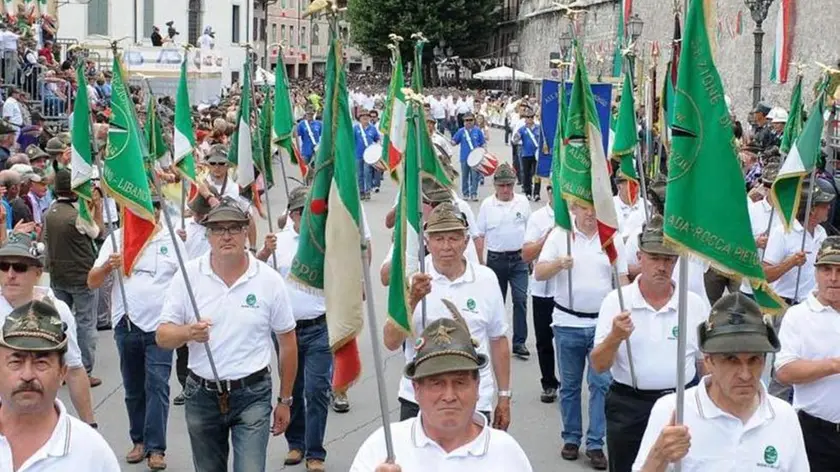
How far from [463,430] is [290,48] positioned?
9393cm

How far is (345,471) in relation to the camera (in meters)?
8.75

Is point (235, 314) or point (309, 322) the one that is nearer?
point (235, 314)

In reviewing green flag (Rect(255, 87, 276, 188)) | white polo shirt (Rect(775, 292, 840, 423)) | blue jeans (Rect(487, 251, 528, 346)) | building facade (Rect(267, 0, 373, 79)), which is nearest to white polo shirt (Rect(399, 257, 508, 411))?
white polo shirt (Rect(775, 292, 840, 423))

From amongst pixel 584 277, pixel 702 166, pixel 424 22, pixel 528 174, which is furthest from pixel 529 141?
pixel 424 22

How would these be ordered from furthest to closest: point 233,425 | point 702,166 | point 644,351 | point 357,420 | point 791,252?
point 357,420
point 791,252
point 233,425
point 644,351
point 702,166

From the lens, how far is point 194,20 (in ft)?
207

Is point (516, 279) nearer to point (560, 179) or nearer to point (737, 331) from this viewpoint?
point (560, 179)

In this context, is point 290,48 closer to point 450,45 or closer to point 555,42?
point 450,45

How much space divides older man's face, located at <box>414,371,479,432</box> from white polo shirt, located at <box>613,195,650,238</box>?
621cm

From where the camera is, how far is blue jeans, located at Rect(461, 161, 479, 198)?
27.4 metres

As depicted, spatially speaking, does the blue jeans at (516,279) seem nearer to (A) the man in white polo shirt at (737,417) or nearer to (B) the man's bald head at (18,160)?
(B) the man's bald head at (18,160)

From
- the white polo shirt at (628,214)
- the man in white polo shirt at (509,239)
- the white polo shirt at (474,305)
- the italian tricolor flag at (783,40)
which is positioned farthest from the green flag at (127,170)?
the italian tricolor flag at (783,40)

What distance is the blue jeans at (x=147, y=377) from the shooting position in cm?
850

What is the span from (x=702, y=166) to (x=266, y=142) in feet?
28.1
